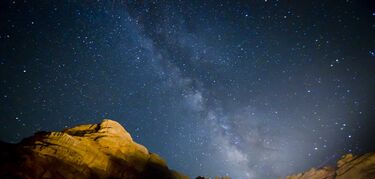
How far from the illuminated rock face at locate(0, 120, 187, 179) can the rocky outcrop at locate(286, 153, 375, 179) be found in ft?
60.0

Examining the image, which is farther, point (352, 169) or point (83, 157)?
point (352, 169)

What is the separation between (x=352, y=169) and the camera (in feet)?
82.3

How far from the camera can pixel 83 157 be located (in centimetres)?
1755

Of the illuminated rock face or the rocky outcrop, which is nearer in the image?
the illuminated rock face

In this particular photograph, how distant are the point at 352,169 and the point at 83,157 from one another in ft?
87.7

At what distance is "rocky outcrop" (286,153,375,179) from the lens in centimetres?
2327

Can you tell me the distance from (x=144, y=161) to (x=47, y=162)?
29.7ft

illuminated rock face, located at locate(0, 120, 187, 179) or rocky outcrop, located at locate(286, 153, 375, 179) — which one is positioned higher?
rocky outcrop, located at locate(286, 153, 375, 179)

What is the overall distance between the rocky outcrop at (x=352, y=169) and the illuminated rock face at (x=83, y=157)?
60.0 feet

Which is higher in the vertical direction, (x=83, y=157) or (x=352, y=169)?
(x=352, y=169)

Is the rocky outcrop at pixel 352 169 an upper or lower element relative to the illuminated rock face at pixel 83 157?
upper

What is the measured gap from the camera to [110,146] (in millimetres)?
20844

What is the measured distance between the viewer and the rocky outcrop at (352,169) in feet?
76.3

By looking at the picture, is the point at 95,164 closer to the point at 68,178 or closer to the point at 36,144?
the point at 68,178
